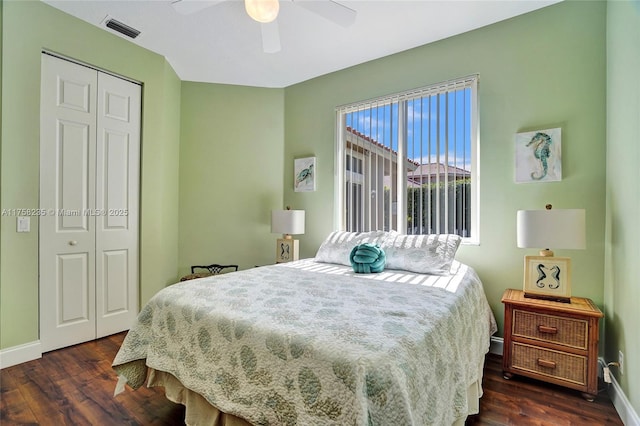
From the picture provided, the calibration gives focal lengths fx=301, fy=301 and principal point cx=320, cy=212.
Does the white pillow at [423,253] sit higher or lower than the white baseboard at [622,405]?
higher

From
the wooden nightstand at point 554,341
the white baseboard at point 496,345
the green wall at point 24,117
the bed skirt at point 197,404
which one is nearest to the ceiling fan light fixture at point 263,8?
the green wall at point 24,117

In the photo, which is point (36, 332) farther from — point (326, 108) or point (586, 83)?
point (586, 83)

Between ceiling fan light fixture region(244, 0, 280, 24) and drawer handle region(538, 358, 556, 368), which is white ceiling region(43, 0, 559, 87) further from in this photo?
drawer handle region(538, 358, 556, 368)

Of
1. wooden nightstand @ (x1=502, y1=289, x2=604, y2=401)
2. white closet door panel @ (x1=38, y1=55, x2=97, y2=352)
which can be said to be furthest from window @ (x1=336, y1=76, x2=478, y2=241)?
white closet door panel @ (x1=38, y1=55, x2=97, y2=352)

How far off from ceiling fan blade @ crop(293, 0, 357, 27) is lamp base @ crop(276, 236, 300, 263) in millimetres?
2177

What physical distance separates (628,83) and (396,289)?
1.84 meters

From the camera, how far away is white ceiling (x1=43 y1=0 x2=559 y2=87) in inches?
96.9

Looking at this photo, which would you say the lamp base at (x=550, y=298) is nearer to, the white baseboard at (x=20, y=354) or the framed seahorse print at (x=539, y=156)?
the framed seahorse print at (x=539, y=156)

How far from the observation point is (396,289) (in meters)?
1.83

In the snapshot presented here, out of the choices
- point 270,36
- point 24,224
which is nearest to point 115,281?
point 24,224

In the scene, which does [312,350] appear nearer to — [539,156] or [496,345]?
[496,345]

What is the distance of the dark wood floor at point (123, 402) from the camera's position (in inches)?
66.7

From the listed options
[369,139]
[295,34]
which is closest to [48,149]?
[295,34]

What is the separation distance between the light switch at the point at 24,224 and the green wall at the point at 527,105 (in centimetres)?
340
